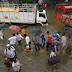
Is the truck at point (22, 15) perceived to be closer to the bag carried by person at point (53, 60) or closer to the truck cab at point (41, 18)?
the truck cab at point (41, 18)

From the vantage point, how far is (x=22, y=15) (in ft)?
30.7

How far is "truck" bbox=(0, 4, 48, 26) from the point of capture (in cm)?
917

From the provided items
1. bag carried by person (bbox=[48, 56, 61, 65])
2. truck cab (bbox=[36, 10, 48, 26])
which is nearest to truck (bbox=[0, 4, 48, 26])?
truck cab (bbox=[36, 10, 48, 26])

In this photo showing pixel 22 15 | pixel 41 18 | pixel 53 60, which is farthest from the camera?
pixel 41 18

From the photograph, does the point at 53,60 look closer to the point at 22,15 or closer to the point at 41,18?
the point at 41,18

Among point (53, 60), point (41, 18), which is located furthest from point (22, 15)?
point (53, 60)

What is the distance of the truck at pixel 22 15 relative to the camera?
9.17m

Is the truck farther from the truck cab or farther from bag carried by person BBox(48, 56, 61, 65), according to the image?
bag carried by person BBox(48, 56, 61, 65)

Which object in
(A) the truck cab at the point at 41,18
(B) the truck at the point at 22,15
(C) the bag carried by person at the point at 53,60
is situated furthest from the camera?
(A) the truck cab at the point at 41,18

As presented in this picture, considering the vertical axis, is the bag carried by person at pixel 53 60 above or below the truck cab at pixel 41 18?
below

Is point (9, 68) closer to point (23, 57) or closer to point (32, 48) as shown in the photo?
point (23, 57)

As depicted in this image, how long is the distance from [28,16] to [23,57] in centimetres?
570

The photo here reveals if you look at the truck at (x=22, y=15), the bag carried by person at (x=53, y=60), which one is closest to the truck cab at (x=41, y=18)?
the truck at (x=22, y=15)

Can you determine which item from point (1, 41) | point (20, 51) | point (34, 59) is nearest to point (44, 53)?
point (34, 59)
